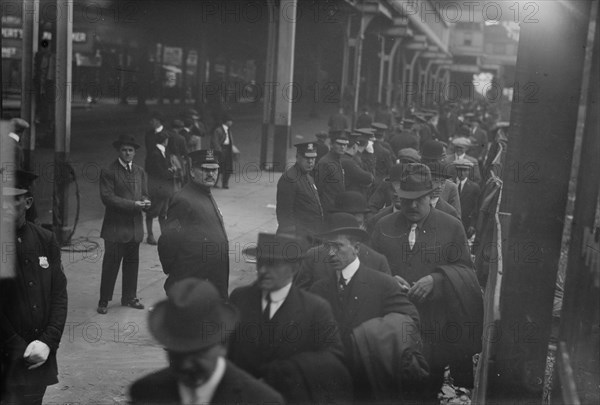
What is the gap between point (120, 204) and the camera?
9438mm

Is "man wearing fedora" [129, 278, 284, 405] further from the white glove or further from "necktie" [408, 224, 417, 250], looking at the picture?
"necktie" [408, 224, 417, 250]

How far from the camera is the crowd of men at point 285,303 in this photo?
3744mm

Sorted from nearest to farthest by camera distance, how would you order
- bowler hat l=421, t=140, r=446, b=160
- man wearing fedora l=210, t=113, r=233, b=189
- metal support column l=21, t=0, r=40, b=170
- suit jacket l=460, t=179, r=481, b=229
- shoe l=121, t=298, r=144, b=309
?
shoe l=121, t=298, r=144, b=309, suit jacket l=460, t=179, r=481, b=229, bowler hat l=421, t=140, r=446, b=160, metal support column l=21, t=0, r=40, b=170, man wearing fedora l=210, t=113, r=233, b=189

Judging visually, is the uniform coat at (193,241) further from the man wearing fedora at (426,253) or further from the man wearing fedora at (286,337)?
the man wearing fedora at (286,337)

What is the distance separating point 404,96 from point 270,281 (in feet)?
156

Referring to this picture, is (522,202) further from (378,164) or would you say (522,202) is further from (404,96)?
(404,96)

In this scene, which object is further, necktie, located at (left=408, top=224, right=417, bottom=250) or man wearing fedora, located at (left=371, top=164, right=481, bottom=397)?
necktie, located at (left=408, top=224, right=417, bottom=250)

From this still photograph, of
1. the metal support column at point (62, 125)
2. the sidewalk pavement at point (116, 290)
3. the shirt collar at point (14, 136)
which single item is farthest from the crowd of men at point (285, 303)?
the metal support column at point (62, 125)

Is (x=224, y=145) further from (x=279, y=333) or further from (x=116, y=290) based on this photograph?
(x=279, y=333)

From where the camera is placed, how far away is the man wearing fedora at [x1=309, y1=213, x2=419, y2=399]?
5234mm

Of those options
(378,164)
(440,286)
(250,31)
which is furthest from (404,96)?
(440,286)

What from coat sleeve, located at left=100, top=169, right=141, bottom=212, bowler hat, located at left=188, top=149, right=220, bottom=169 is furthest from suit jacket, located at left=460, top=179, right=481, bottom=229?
bowler hat, located at left=188, top=149, right=220, bottom=169

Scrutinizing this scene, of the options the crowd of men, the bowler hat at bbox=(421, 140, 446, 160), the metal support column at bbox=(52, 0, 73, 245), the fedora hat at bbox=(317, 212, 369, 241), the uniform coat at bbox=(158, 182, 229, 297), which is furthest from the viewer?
the metal support column at bbox=(52, 0, 73, 245)

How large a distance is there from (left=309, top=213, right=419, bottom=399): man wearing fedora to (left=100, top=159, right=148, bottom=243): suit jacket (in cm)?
431
